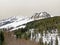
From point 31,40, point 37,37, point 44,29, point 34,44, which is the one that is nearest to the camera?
point 34,44

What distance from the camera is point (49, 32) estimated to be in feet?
294

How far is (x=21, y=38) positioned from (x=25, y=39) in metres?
1.63

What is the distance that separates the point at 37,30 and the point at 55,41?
1570cm

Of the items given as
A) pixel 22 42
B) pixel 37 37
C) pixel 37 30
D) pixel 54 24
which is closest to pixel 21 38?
pixel 22 42

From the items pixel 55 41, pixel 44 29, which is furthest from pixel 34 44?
pixel 44 29

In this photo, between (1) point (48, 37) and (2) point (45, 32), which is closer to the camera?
(1) point (48, 37)

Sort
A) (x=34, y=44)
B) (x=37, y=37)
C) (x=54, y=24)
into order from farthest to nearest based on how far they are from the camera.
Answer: (x=54, y=24) < (x=37, y=37) < (x=34, y=44)

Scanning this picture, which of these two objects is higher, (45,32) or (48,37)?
(45,32)

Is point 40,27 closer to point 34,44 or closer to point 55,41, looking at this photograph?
point 55,41

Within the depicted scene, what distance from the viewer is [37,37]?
7819 centimetres

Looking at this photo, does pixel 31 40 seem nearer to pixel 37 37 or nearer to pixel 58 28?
pixel 37 37

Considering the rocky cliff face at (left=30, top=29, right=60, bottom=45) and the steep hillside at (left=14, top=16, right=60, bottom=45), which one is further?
the steep hillside at (left=14, top=16, right=60, bottom=45)

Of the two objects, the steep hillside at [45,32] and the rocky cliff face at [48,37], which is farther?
the steep hillside at [45,32]

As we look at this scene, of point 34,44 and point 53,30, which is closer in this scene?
point 34,44
